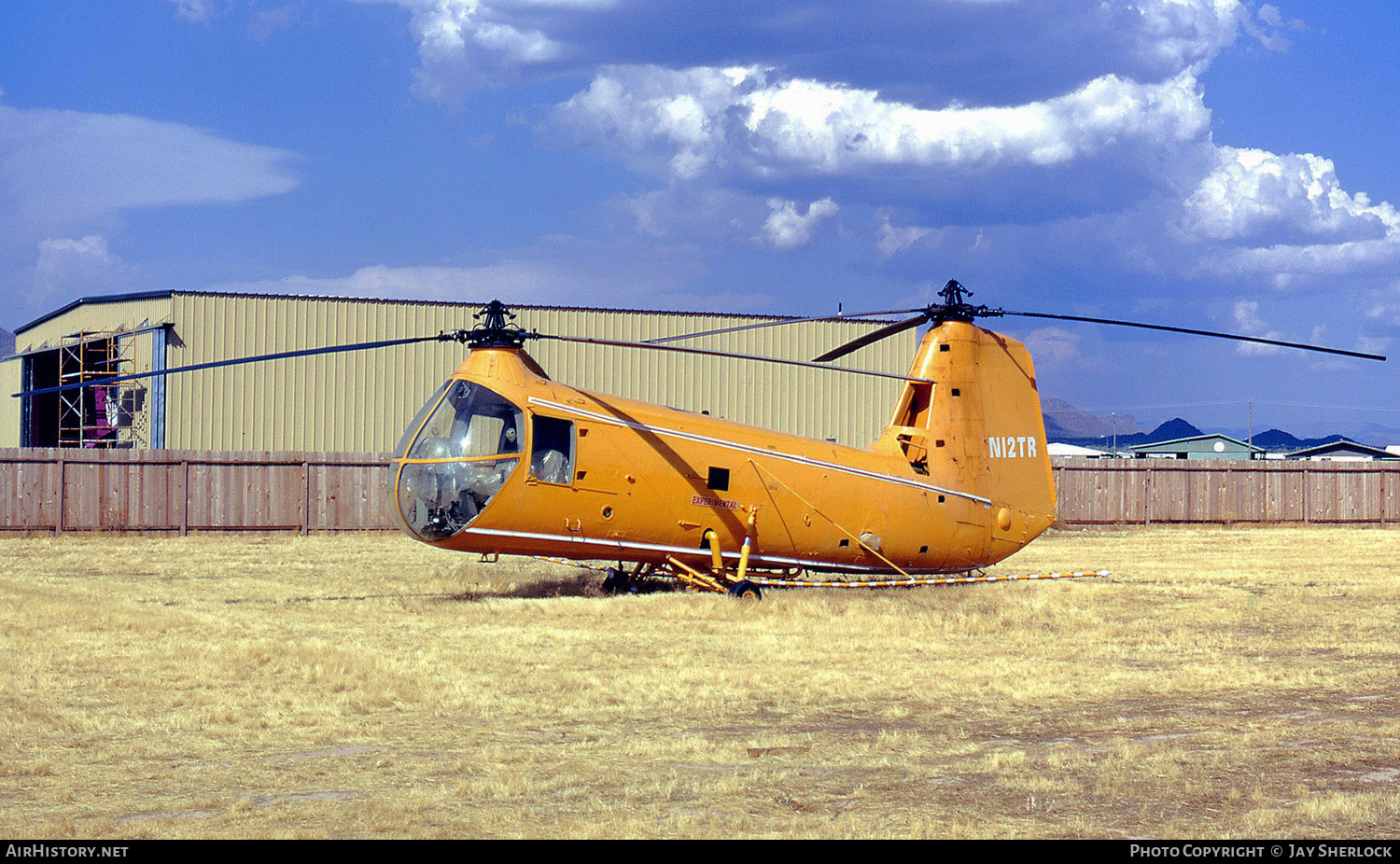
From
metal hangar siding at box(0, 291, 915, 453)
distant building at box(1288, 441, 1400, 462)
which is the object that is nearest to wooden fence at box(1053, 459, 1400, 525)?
metal hangar siding at box(0, 291, 915, 453)

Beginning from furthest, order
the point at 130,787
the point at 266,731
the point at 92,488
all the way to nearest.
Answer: the point at 92,488
the point at 266,731
the point at 130,787

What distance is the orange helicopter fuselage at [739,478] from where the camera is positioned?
51.3 ft

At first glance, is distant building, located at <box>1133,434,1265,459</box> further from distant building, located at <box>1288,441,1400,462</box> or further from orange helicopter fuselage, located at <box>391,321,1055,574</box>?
orange helicopter fuselage, located at <box>391,321,1055,574</box>

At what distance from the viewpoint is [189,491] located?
29484 millimetres

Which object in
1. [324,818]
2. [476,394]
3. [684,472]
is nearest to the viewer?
[324,818]

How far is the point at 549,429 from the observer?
16.0 m

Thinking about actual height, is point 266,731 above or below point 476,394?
below

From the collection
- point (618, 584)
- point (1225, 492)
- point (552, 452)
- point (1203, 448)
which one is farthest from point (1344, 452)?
point (552, 452)

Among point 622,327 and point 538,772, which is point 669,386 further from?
point 538,772

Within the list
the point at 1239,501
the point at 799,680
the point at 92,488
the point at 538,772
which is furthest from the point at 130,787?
the point at 1239,501

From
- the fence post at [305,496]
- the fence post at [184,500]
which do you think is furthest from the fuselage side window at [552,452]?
the fence post at [184,500]

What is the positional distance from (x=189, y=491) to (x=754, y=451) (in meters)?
17.6

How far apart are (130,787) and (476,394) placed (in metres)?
8.98

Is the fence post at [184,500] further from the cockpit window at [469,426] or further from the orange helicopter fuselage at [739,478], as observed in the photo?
the cockpit window at [469,426]
